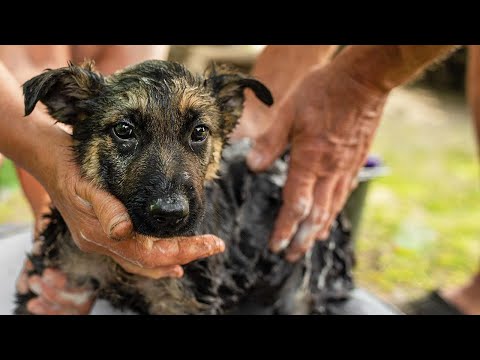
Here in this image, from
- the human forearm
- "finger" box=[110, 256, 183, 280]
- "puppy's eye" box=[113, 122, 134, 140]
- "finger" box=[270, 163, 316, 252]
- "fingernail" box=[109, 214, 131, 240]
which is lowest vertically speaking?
"finger" box=[110, 256, 183, 280]

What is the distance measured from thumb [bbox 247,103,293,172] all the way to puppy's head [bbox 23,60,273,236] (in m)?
0.59

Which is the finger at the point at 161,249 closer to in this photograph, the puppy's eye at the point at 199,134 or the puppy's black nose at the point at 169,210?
the puppy's black nose at the point at 169,210

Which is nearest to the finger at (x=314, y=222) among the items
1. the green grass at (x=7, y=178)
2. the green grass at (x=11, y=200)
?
the green grass at (x=11, y=200)

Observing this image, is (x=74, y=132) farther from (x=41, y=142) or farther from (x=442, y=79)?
(x=442, y=79)

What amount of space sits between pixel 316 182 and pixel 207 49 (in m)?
5.88

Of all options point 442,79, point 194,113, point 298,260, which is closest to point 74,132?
point 194,113

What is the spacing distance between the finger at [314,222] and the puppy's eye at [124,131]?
47.8 inches

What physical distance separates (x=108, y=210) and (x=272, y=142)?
1188mm

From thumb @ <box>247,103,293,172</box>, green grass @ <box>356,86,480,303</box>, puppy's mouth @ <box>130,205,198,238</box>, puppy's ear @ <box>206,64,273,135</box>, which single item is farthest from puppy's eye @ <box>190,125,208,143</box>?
green grass @ <box>356,86,480,303</box>

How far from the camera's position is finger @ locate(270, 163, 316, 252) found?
3029mm

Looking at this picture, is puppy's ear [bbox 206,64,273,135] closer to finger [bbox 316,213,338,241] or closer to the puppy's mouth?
the puppy's mouth

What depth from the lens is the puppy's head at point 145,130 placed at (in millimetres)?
2049

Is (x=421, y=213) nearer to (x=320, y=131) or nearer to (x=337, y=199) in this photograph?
(x=337, y=199)

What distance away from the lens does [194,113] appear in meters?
2.30
